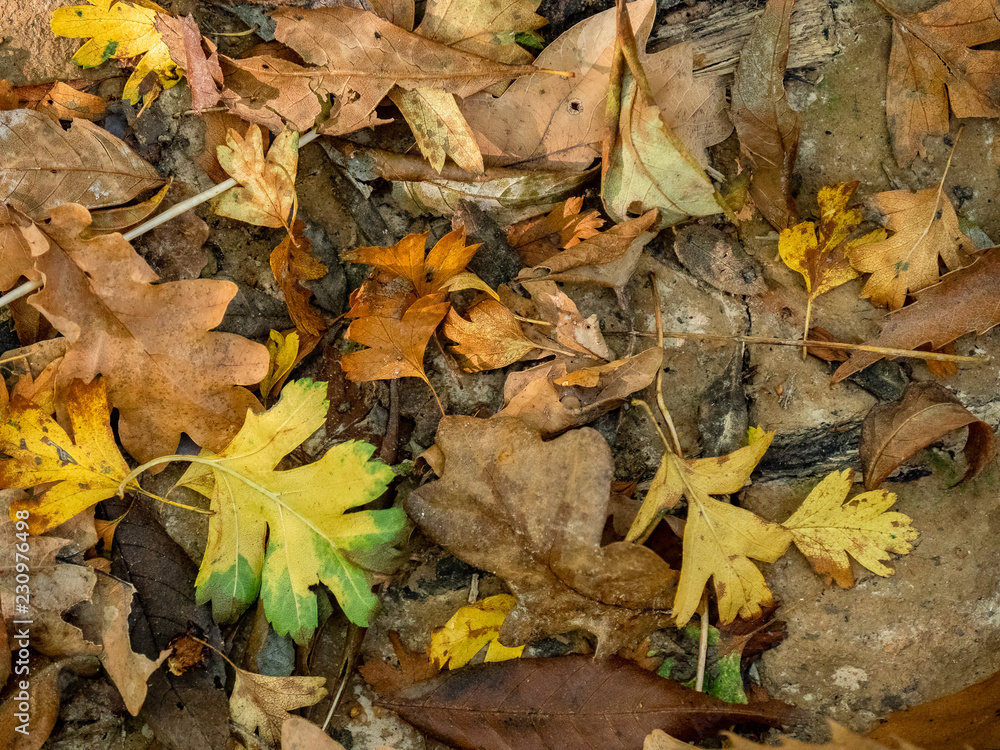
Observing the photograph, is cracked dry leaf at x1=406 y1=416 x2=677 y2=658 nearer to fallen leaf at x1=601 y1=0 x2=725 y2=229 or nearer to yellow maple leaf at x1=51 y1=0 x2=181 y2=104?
fallen leaf at x1=601 y1=0 x2=725 y2=229

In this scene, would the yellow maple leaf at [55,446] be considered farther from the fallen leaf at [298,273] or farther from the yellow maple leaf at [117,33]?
the yellow maple leaf at [117,33]

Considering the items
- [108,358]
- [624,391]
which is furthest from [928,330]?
[108,358]

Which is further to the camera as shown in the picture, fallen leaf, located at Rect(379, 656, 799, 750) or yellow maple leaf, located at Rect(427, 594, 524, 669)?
yellow maple leaf, located at Rect(427, 594, 524, 669)

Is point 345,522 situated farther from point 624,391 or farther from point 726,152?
point 726,152

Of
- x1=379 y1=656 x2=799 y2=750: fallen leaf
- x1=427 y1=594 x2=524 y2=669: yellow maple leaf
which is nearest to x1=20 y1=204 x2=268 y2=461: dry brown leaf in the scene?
x1=427 y1=594 x2=524 y2=669: yellow maple leaf

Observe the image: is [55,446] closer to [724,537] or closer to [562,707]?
[562,707]

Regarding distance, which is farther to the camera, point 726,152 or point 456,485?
point 726,152

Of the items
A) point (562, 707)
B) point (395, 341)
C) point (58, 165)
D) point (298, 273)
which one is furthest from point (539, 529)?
point (58, 165)
